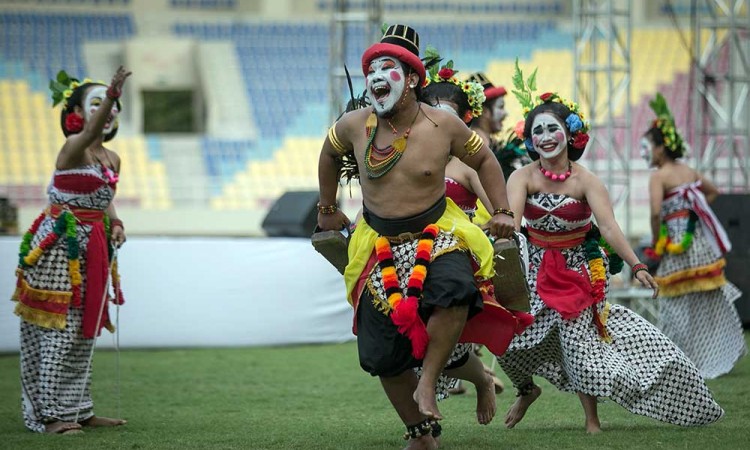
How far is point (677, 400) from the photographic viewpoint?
18.9 feet

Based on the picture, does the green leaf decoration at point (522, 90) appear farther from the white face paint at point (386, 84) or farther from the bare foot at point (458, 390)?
the bare foot at point (458, 390)

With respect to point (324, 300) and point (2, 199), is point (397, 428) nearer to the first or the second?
point (324, 300)

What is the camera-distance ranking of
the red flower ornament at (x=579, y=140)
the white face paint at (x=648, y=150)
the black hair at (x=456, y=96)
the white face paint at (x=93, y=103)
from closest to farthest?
the red flower ornament at (x=579, y=140) < the black hair at (x=456, y=96) < the white face paint at (x=93, y=103) < the white face paint at (x=648, y=150)

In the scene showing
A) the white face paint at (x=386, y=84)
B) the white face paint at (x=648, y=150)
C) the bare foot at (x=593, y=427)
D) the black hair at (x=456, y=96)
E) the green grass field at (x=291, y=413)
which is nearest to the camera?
the white face paint at (x=386, y=84)

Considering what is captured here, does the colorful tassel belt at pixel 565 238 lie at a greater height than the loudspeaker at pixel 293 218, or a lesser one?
greater

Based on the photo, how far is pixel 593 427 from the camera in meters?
5.92

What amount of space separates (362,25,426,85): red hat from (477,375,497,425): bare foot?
1.44 meters

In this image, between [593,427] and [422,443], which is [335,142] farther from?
[593,427]

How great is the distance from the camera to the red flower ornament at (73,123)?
6.72 meters

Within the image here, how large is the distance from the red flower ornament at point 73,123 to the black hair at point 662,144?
4517 millimetres

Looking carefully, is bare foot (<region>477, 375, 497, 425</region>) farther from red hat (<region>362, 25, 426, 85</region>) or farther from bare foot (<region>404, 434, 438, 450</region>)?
red hat (<region>362, 25, 426, 85</region>)

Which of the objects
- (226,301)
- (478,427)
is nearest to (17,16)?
(226,301)

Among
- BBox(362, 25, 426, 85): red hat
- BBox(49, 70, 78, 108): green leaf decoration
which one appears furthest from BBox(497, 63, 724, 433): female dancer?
BBox(49, 70, 78, 108): green leaf decoration

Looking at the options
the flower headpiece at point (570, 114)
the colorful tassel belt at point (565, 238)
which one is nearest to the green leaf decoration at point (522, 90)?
the flower headpiece at point (570, 114)
